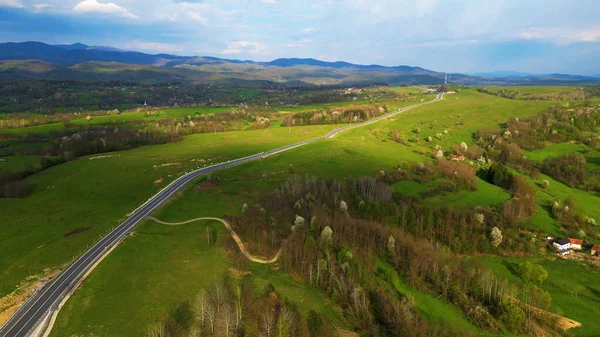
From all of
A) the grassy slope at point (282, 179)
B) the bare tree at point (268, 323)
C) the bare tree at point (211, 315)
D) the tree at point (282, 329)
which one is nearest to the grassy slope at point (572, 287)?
the grassy slope at point (282, 179)

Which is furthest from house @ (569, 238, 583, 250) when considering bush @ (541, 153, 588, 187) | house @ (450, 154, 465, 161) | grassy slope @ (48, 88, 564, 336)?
house @ (450, 154, 465, 161)

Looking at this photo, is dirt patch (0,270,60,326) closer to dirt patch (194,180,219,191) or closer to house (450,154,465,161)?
dirt patch (194,180,219,191)

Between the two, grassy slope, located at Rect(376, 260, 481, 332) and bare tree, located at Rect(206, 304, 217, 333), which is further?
grassy slope, located at Rect(376, 260, 481, 332)

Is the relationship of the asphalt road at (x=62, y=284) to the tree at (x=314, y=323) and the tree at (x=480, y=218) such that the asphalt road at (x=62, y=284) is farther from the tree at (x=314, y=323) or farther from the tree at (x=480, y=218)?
the tree at (x=480, y=218)

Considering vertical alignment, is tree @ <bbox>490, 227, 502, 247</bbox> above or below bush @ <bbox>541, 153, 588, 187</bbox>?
below

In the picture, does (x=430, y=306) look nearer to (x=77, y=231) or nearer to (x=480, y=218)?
(x=480, y=218)
